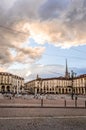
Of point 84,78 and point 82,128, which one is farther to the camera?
point 84,78

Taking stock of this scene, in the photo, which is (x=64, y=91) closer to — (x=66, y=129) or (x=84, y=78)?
(x=84, y=78)

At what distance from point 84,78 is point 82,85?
5.20m

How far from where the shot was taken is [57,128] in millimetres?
10117

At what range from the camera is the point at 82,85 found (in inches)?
7525

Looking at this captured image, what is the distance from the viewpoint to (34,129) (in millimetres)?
9844

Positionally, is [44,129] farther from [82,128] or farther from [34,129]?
[82,128]

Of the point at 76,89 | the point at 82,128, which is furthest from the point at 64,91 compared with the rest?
the point at 82,128

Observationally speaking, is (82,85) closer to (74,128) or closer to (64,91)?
(64,91)

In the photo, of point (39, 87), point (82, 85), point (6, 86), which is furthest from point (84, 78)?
point (6, 86)

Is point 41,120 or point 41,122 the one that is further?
point 41,120

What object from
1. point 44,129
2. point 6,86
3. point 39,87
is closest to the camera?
point 44,129

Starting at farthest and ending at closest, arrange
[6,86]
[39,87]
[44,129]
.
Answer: [39,87] < [6,86] < [44,129]

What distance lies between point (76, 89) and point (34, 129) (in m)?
188

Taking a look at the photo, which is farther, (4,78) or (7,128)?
(4,78)
